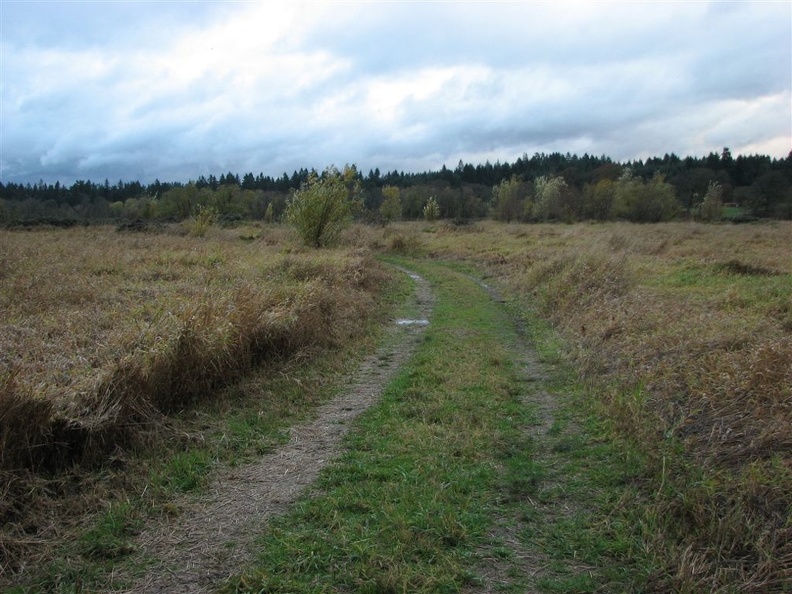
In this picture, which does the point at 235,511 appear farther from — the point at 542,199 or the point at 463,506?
the point at 542,199

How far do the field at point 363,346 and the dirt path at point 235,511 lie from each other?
0.62 meters

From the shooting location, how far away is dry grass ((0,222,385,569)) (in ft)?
16.4

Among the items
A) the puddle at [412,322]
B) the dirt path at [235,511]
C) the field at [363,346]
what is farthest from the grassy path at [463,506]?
the puddle at [412,322]

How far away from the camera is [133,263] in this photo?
16891 millimetres

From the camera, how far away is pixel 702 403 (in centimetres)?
571

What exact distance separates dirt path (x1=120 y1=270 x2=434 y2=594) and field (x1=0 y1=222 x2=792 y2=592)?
0.62m

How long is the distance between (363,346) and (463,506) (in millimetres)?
6435

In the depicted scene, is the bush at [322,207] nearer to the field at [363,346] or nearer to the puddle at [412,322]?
the field at [363,346]

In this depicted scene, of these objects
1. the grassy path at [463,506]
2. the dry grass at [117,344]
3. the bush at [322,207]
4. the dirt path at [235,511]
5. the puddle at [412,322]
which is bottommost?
the dirt path at [235,511]

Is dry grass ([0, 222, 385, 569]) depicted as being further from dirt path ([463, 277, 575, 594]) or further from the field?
dirt path ([463, 277, 575, 594])

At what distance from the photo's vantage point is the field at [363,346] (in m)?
4.09

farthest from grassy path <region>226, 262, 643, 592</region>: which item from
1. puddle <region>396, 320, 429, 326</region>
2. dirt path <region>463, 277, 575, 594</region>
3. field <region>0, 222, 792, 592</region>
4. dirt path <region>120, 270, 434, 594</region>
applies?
puddle <region>396, 320, 429, 326</region>

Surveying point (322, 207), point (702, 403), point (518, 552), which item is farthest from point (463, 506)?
point (322, 207)

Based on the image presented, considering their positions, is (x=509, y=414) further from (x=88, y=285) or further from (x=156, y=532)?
(x=88, y=285)
